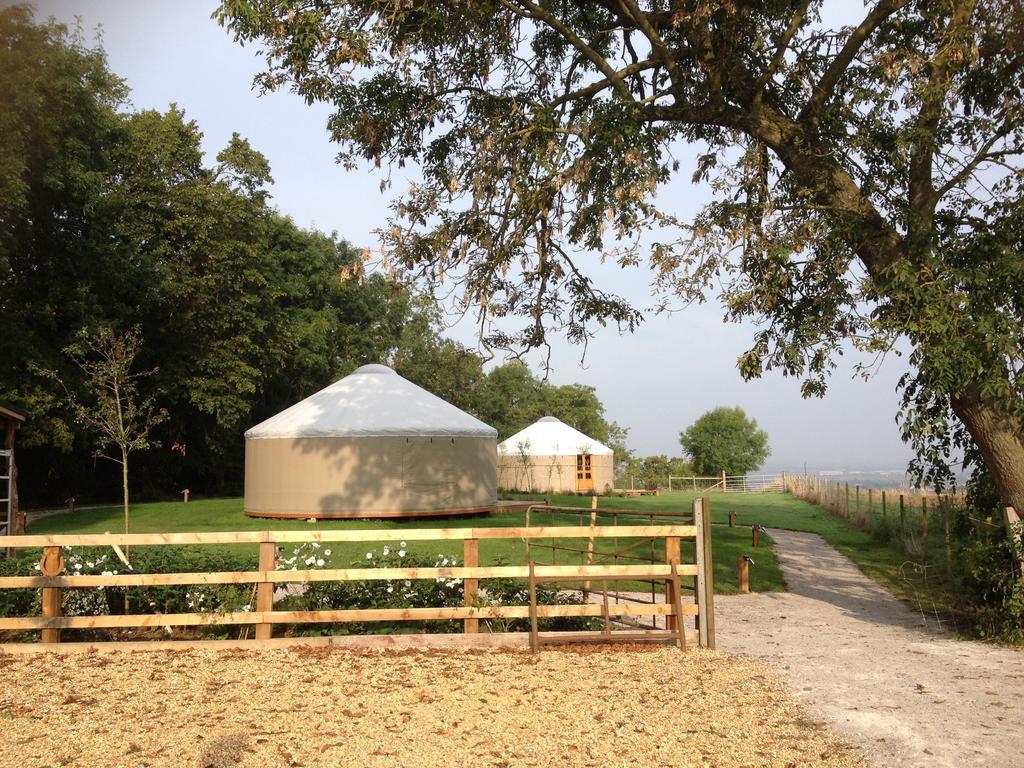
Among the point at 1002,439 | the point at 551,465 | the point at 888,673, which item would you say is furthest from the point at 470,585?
the point at 551,465

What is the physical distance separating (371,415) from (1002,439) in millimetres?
15287

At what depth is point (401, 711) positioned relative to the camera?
476 centimetres

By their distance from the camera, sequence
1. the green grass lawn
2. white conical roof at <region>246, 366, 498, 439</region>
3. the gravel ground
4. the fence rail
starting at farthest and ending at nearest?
the fence rail < white conical roof at <region>246, 366, 498, 439</region> < the green grass lawn < the gravel ground

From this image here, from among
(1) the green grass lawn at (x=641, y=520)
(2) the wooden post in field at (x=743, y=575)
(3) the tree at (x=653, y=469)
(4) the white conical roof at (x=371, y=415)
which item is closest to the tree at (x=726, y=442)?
(3) the tree at (x=653, y=469)

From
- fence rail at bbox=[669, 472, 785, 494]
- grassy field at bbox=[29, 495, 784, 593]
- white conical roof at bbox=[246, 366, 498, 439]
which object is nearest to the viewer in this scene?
grassy field at bbox=[29, 495, 784, 593]

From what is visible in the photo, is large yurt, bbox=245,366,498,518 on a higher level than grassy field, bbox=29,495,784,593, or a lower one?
higher

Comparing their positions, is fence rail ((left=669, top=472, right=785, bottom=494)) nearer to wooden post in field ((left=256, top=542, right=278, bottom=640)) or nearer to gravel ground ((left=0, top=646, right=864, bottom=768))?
wooden post in field ((left=256, top=542, right=278, bottom=640))

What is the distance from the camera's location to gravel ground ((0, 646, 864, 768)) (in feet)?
13.4

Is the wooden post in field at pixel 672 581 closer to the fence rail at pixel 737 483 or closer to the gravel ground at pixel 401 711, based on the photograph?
the gravel ground at pixel 401 711

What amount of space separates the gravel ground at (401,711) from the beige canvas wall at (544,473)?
1091 inches

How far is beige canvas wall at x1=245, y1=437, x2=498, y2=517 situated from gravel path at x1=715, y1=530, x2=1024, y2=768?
11021mm

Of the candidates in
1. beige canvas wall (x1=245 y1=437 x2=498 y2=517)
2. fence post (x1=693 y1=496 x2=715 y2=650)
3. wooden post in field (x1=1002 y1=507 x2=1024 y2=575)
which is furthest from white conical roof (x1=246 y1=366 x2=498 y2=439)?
wooden post in field (x1=1002 y1=507 x2=1024 y2=575)

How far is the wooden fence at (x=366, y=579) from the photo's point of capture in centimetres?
640

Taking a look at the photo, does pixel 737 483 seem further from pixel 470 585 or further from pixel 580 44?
pixel 470 585
